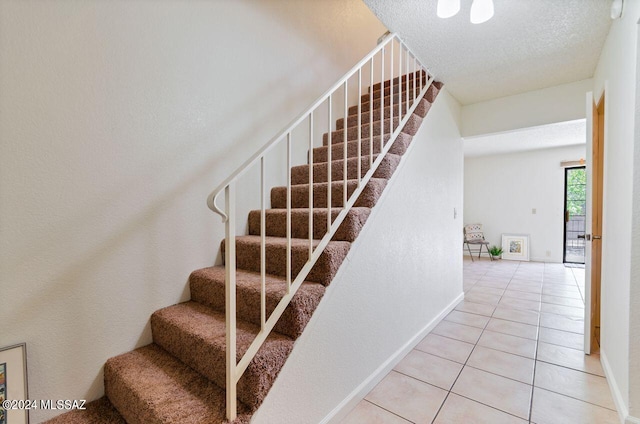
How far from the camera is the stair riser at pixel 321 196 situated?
1842 millimetres

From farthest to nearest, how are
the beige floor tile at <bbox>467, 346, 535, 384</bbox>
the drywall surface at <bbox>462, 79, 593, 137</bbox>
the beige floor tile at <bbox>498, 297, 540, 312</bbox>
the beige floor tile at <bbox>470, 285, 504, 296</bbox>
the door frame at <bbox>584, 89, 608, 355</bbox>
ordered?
the beige floor tile at <bbox>470, 285, 504, 296</bbox> < the beige floor tile at <bbox>498, 297, 540, 312</bbox> < the drywall surface at <bbox>462, 79, 593, 137</bbox> < the door frame at <bbox>584, 89, 608, 355</bbox> < the beige floor tile at <bbox>467, 346, 535, 384</bbox>

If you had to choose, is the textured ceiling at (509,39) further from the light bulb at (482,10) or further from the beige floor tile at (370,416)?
the beige floor tile at (370,416)

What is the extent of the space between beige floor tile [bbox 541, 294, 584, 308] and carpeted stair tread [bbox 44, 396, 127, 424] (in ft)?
13.8

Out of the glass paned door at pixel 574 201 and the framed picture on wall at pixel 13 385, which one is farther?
the glass paned door at pixel 574 201

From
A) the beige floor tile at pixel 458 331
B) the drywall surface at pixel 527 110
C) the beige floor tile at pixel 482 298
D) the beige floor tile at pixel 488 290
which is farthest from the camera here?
the beige floor tile at pixel 488 290

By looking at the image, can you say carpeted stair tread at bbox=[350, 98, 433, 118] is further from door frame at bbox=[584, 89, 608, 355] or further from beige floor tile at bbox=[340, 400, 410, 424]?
beige floor tile at bbox=[340, 400, 410, 424]

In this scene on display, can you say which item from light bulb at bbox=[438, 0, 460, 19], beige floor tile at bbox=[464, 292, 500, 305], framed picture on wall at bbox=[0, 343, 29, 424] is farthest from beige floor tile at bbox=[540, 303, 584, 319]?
framed picture on wall at bbox=[0, 343, 29, 424]

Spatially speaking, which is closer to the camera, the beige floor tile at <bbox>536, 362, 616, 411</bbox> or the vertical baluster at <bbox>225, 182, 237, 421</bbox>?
the vertical baluster at <bbox>225, 182, 237, 421</bbox>

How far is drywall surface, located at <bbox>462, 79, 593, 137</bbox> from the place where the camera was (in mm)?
2771

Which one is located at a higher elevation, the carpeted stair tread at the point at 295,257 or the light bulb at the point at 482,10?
the light bulb at the point at 482,10

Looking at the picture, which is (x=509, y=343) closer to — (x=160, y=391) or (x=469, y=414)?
(x=469, y=414)

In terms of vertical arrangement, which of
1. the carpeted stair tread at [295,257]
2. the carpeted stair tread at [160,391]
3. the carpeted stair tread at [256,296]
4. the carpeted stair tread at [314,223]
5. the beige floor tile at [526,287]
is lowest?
the beige floor tile at [526,287]

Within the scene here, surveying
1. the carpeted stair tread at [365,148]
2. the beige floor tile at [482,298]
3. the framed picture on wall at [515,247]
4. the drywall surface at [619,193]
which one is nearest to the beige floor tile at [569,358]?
the drywall surface at [619,193]

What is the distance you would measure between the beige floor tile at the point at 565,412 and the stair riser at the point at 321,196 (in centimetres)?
147
